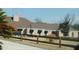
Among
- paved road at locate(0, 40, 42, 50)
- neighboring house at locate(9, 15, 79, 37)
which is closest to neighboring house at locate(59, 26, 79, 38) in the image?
neighboring house at locate(9, 15, 79, 37)

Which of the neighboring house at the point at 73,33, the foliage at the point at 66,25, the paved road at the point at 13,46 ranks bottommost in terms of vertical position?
the paved road at the point at 13,46

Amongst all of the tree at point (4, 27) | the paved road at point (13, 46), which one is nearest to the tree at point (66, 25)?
the paved road at point (13, 46)

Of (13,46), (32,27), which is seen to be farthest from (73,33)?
(13,46)

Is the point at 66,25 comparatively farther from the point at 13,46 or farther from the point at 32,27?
the point at 13,46

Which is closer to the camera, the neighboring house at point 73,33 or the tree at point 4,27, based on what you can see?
the neighboring house at point 73,33

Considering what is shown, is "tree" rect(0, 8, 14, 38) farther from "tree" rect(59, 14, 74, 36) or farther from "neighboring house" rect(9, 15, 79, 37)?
"tree" rect(59, 14, 74, 36)

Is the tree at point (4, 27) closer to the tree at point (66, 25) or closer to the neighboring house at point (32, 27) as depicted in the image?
the neighboring house at point (32, 27)
